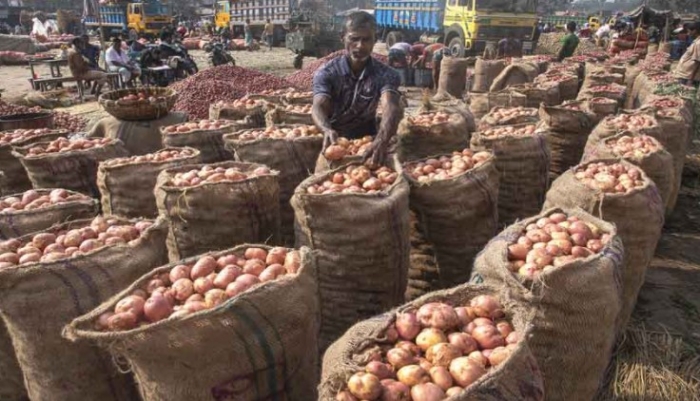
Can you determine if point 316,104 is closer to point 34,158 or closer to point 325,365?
point 34,158

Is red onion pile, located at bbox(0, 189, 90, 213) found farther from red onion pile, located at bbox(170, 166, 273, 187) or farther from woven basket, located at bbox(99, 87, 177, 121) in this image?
woven basket, located at bbox(99, 87, 177, 121)

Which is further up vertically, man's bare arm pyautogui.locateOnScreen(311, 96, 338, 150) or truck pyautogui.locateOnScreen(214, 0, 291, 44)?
truck pyautogui.locateOnScreen(214, 0, 291, 44)

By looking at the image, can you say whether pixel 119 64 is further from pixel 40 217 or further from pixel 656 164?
pixel 656 164

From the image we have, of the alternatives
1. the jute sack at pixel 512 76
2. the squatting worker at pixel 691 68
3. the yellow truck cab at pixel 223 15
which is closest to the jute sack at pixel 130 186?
the jute sack at pixel 512 76

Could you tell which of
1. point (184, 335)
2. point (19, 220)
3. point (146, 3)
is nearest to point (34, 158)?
point (19, 220)

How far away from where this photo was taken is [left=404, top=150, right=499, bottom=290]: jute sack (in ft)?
11.2

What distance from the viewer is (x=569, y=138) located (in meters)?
6.00

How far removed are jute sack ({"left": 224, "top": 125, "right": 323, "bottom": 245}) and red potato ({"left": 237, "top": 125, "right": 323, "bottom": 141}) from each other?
114 mm

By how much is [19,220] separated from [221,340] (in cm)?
196

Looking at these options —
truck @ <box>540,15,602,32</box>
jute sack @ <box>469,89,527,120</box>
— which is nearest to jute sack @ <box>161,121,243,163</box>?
jute sack @ <box>469,89,527,120</box>

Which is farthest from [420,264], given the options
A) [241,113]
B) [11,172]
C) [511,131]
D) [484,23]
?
[484,23]

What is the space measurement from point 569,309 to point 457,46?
58.5 ft

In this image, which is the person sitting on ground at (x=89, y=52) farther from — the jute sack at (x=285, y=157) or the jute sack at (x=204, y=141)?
A: the jute sack at (x=285, y=157)

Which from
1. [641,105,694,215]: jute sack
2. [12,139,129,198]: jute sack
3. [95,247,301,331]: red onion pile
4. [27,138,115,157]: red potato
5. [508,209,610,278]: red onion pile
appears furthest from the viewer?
[641,105,694,215]: jute sack
